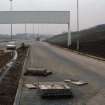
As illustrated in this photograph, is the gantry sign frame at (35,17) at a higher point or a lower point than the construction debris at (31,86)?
higher

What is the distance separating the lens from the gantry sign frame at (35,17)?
206 feet

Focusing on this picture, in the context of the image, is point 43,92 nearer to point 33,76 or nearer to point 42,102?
point 42,102

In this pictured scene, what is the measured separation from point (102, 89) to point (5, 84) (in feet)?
13.6

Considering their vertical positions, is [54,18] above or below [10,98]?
above

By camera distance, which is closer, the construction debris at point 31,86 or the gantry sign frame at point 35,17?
the construction debris at point 31,86

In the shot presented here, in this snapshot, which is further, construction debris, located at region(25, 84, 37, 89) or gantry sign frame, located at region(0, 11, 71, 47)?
gantry sign frame, located at region(0, 11, 71, 47)

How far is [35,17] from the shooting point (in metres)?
64.6

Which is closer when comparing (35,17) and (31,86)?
(31,86)

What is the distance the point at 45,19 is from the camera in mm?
64125

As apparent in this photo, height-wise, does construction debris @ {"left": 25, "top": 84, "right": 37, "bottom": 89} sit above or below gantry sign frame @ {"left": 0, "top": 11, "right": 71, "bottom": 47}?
below

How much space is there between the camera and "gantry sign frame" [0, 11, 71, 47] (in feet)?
206

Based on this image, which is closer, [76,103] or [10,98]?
[76,103]

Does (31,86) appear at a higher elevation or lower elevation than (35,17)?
lower

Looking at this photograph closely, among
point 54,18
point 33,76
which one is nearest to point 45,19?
point 54,18
